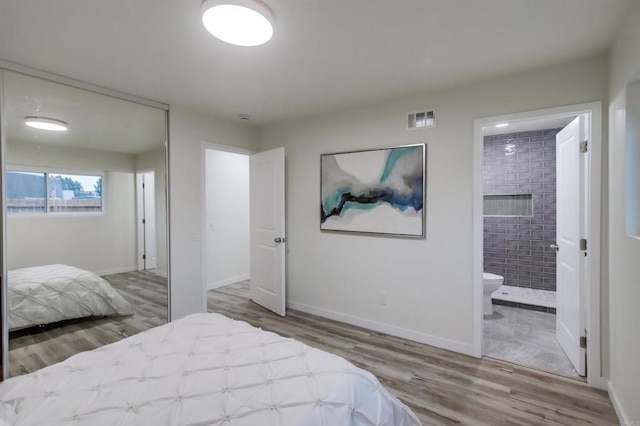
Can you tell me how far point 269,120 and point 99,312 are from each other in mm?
2840

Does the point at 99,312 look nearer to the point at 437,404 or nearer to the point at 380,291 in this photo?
the point at 380,291

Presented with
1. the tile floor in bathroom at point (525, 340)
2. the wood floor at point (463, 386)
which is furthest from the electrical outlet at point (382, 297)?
the tile floor in bathroom at point (525, 340)

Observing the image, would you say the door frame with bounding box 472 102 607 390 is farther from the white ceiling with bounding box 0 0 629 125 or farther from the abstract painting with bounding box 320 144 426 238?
the abstract painting with bounding box 320 144 426 238

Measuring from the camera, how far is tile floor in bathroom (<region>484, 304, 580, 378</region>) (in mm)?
→ 2688

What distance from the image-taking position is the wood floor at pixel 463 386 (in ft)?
6.61

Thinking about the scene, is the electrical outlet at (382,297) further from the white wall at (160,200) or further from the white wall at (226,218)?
the white wall at (226,218)

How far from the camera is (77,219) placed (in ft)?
9.26

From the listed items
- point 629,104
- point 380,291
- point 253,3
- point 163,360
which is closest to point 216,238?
point 380,291

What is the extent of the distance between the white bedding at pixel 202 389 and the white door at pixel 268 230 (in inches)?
85.1

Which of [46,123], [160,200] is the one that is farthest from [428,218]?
[46,123]

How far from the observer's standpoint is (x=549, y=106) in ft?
8.10

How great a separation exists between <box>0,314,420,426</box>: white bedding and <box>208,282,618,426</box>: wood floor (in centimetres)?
80

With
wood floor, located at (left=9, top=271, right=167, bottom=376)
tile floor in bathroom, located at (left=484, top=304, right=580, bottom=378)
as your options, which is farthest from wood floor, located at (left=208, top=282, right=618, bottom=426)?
wood floor, located at (left=9, top=271, right=167, bottom=376)

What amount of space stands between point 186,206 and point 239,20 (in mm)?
2290
